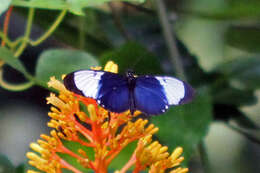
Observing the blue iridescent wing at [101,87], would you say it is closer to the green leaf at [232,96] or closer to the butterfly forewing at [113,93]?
the butterfly forewing at [113,93]

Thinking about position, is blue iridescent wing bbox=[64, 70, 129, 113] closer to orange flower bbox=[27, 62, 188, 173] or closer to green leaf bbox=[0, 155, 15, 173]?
orange flower bbox=[27, 62, 188, 173]

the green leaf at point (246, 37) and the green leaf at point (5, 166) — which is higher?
the green leaf at point (246, 37)

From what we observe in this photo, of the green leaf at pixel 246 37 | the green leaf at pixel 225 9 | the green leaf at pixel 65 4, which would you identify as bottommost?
the green leaf at pixel 65 4

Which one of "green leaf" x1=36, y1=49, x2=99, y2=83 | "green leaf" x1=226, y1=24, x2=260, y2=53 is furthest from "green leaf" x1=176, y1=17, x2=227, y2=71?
"green leaf" x1=36, y1=49, x2=99, y2=83

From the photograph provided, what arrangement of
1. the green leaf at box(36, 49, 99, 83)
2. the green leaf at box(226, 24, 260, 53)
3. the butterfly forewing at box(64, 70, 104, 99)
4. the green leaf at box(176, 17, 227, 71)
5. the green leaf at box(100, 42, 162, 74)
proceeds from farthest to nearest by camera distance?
1. the green leaf at box(176, 17, 227, 71)
2. the green leaf at box(226, 24, 260, 53)
3. the green leaf at box(100, 42, 162, 74)
4. the green leaf at box(36, 49, 99, 83)
5. the butterfly forewing at box(64, 70, 104, 99)

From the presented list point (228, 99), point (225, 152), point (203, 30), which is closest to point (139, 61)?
point (228, 99)

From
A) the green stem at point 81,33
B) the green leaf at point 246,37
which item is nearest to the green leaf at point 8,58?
the green stem at point 81,33

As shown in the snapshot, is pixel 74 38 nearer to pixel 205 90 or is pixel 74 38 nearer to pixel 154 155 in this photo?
pixel 205 90
